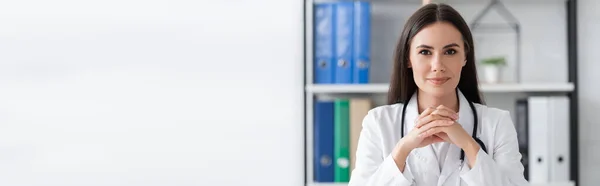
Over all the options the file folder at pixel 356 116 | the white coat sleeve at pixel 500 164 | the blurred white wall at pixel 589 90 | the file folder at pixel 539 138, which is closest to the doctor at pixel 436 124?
the white coat sleeve at pixel 500 164

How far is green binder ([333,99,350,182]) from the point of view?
2.63 meters

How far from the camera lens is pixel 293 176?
3.08 meters

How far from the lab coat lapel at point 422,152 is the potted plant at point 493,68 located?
4.65 feet

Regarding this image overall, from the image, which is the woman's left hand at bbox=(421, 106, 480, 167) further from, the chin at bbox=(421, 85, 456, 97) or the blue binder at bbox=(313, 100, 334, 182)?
the blue binder at bbox=(313, 100, 334, 182)

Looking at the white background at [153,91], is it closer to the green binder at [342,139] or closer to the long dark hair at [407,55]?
the green binder at [342,139]

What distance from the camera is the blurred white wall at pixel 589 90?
286 cm

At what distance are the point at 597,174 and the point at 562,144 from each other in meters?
0.31

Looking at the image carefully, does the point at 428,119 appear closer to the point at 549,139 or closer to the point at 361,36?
the point at 361,36

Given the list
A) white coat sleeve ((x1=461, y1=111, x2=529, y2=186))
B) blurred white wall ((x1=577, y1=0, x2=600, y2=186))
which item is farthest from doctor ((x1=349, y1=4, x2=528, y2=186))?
blurred white wall ((x1=577, y1=0, x2=600, y2=186))

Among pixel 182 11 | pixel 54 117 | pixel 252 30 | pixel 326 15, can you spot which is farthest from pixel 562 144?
pixel 54 117

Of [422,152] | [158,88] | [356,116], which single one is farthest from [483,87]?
[422,152]

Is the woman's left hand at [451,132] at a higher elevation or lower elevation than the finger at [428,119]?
lower

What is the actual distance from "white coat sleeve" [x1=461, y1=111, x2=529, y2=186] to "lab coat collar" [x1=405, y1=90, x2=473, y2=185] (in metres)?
0.03

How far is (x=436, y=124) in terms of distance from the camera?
4.06 feet
